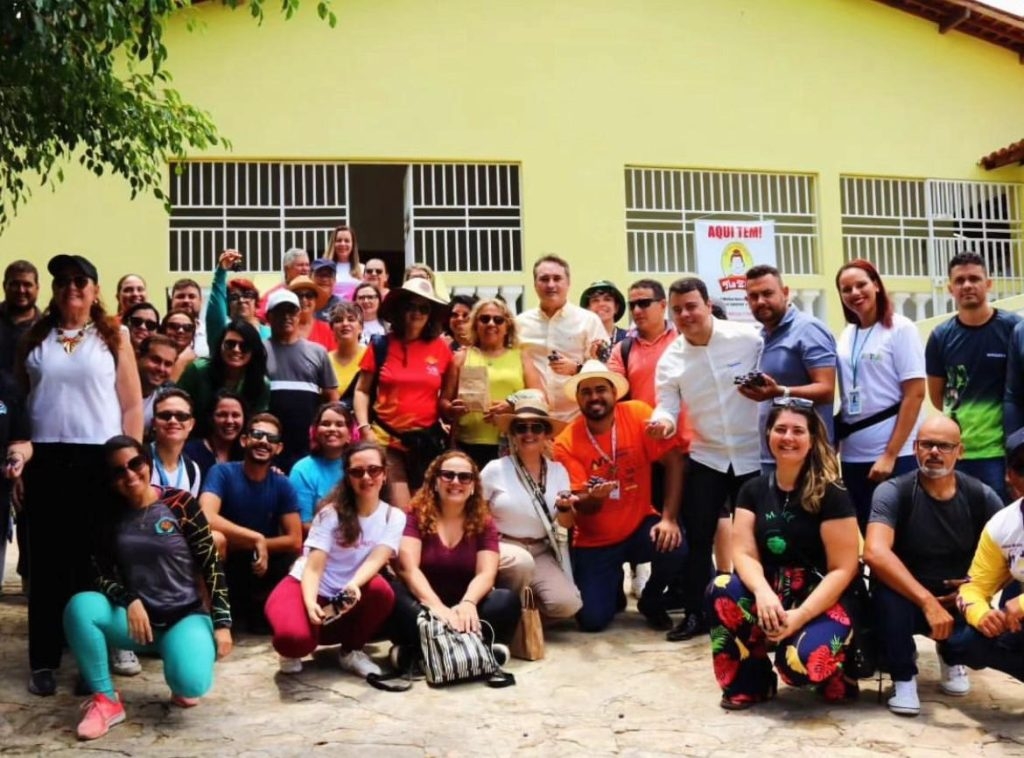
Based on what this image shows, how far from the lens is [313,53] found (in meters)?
12.2

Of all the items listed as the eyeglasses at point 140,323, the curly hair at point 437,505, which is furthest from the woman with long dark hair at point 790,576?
the eyeglasses at point 140,323

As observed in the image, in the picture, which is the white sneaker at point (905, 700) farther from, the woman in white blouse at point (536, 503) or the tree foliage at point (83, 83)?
the tree foliage at point (83, 83)

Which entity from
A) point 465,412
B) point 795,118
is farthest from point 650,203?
point 465,412

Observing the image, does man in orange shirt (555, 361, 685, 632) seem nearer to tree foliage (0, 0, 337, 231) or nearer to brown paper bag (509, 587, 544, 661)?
brown paper bag (509, 587, 544, 661)

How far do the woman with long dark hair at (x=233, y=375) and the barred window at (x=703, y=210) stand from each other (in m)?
7.54

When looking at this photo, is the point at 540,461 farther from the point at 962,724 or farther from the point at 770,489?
the point at 962,724

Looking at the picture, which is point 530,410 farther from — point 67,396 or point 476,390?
point 67,396

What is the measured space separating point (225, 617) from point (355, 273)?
179 inches

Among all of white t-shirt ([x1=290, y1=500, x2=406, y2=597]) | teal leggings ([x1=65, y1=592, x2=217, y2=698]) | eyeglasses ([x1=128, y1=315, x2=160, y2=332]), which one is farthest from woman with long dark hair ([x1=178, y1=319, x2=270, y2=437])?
teal leggings ([x1=65, y1=592, x2=217, y2=698])

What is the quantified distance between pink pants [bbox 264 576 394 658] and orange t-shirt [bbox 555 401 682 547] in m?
1.37

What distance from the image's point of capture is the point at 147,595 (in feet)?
15.1

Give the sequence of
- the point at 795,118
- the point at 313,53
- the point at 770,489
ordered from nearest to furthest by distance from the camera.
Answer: the point at 770,489 → the point at 313,53 → the point at 795,118

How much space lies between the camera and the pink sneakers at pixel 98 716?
4332mm

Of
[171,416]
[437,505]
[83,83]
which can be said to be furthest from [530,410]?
[83,83]
